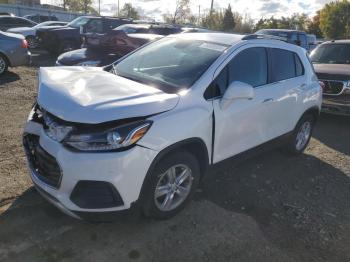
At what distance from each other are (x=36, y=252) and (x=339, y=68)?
694 cm

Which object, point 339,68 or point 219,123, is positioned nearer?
point 219,123

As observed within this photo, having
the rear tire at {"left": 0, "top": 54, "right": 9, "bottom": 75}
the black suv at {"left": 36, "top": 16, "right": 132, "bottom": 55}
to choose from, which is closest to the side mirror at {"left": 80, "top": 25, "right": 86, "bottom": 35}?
the black suv at {"left": 36, "top": 16, "right": 132, "bottom": 55}

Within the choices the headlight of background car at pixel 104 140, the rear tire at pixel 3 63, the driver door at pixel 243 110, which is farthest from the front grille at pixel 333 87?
the rear tire at pixel 3 63

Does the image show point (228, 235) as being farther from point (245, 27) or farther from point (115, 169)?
point (245, 27)

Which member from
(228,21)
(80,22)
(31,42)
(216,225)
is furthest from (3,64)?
(228,21)

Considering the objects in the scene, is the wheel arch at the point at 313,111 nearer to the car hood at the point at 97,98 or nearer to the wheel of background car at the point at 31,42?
the car hood at the point at 97,98

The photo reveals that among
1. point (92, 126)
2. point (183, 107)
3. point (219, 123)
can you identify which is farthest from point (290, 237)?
point (92, 126)

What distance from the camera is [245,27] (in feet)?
182

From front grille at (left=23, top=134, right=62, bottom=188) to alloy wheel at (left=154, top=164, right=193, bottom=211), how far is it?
90cm

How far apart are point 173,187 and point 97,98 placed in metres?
1.14

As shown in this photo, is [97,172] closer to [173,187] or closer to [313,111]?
[173,187]

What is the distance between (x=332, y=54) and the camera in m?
8.95

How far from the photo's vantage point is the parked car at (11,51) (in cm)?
1015

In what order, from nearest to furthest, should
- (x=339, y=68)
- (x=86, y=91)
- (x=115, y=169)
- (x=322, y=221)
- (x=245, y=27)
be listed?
1. (x=115, y=169)
2. (x=86, y=91)
3. (x=322, y=221)
4. (x=339, y=68)
5. (x=245, y=27)
